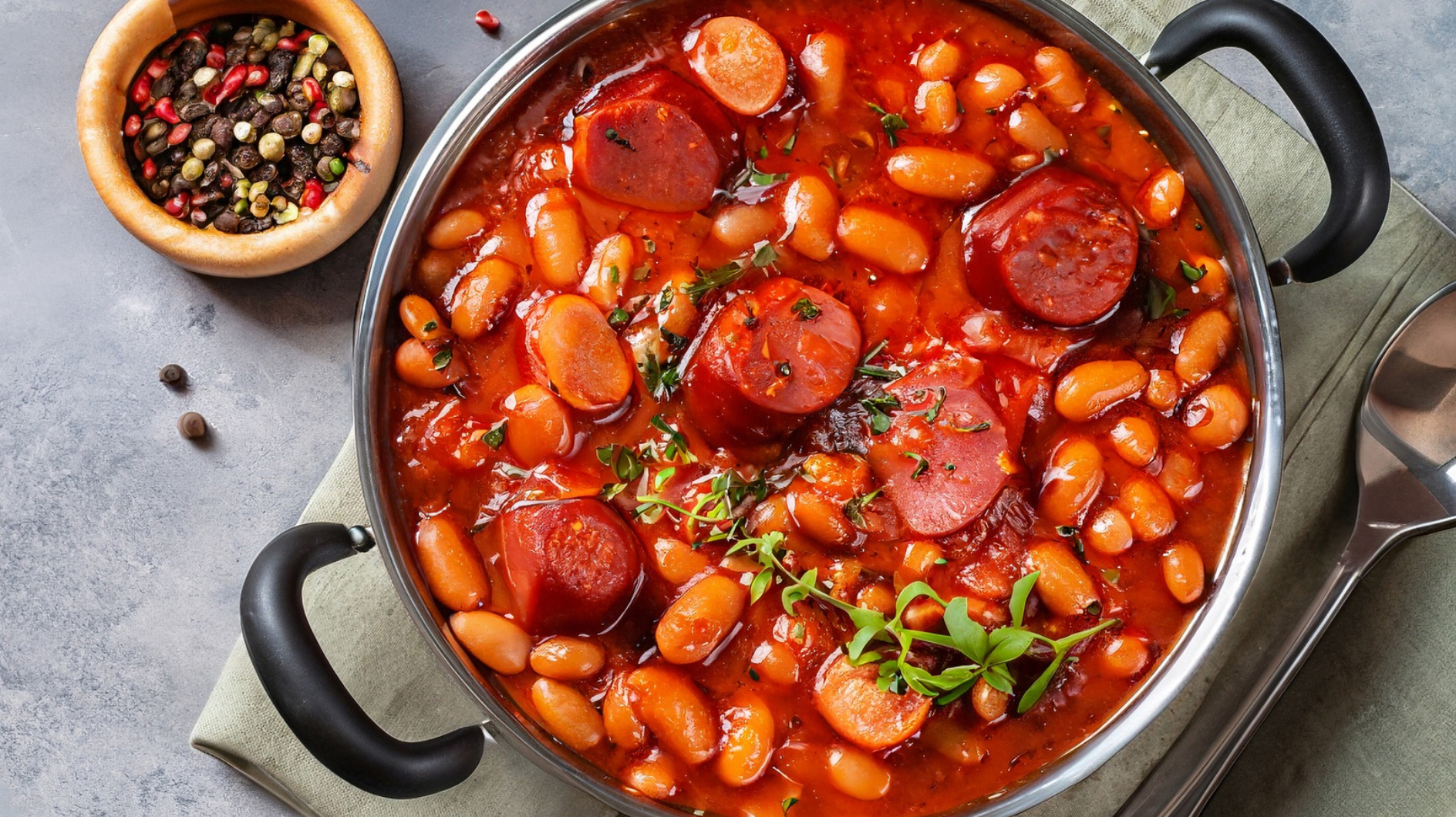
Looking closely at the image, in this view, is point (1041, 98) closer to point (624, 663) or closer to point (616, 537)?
point (616, 537)

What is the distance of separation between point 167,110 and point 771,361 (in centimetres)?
156

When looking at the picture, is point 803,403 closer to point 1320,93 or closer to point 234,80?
point 1320,93

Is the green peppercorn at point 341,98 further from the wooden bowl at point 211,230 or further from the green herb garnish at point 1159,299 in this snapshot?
the green herb garnish at point 1159,299

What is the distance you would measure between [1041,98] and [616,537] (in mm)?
1119

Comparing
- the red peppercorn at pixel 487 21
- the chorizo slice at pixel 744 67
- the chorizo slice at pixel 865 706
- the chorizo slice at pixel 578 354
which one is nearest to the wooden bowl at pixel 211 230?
the red peppercorn at pixel 487 21

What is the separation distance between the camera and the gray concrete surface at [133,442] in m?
2.35

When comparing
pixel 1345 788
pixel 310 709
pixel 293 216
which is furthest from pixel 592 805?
pixel 1345 788

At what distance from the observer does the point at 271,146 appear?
7.41ft

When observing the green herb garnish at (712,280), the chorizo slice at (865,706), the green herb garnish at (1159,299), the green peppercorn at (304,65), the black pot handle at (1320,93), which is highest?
the black pot handle at (1320,93)

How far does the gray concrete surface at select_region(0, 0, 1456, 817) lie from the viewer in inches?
92.4

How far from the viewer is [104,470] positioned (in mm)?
2375

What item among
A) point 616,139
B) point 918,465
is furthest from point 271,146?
point 918,465

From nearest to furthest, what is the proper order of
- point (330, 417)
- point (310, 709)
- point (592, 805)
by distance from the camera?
1. point (310, 709)
2. point (592, 805)
3. point (330, 417)

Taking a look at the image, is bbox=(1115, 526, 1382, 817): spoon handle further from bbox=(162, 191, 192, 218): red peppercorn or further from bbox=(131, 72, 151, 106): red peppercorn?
bbox=(131, 72, 151, 106): red peppercorn
